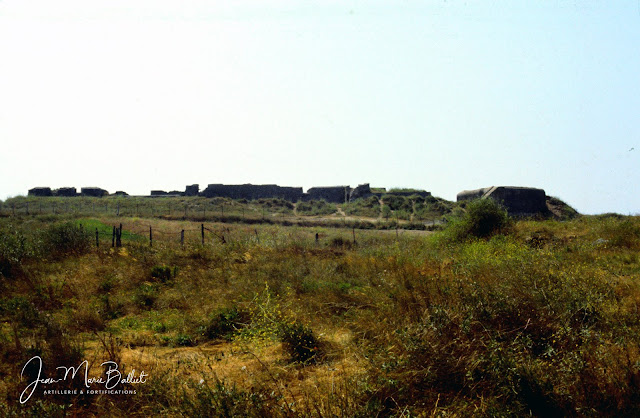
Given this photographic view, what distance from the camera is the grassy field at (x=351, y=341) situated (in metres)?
3.73

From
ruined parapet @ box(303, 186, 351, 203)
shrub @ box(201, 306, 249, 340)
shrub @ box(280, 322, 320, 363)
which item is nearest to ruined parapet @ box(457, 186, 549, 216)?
shrub @ box(201, 306, 249, 340)

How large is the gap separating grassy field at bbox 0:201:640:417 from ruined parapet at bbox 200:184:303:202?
33846 millimetres

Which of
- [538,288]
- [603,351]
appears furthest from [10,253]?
[603,351]

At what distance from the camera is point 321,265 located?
420 inches

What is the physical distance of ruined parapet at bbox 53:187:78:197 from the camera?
1800 inches

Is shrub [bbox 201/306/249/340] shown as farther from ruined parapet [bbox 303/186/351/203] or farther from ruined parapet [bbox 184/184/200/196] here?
ruined parapet [bbox 184/184/200/196]

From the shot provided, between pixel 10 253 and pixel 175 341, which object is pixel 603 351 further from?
pixel 10 253

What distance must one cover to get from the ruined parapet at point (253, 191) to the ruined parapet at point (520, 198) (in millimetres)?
22205

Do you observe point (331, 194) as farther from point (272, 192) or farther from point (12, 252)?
point (12, 252)

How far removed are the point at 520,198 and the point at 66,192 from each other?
42460mm

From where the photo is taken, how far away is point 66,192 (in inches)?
1807

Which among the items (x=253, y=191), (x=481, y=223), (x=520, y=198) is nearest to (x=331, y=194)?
(x=253, y=191)

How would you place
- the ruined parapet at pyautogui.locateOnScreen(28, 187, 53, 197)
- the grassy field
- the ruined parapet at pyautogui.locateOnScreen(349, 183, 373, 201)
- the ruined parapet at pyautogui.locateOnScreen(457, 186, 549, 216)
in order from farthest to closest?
1. the ruined parapet at pyautogui.locateOnScreen(28, 187, 53, 197)
2. the ruined parapet at pyautogui.locateOnScreen(349, 183, 373, 201)
3. the ruined parapet at pyautogui.locateOnScreen(457, 186, 549, 216)
4. the grassy field

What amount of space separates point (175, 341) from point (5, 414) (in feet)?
8.69
